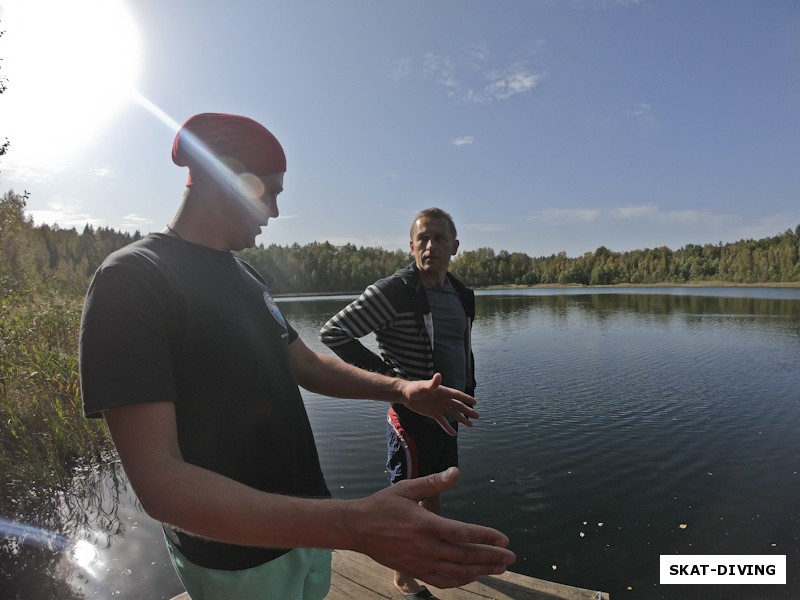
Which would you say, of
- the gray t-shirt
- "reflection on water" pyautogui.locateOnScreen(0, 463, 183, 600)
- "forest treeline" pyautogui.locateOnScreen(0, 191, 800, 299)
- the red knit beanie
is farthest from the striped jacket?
"forest treeline" pyautogui.locateOnScreen(0, 191, 800, 299)

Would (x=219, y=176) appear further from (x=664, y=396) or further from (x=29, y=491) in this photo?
(x=664, y=396)

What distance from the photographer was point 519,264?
138500 millimetres

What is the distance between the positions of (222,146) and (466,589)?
3.46 meters

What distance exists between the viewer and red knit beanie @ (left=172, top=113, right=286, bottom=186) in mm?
1443

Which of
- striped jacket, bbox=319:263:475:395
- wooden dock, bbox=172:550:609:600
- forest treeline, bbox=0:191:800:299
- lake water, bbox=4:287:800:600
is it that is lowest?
lake water, bbox=4:287:800:600

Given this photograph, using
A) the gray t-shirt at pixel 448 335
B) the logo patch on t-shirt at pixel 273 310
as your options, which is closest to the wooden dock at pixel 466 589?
the gray t-shirt at pixel 448 335

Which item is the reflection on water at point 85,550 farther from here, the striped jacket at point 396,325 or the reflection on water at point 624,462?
the striped jacket at point 396,325

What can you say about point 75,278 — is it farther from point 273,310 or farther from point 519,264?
point 519,264

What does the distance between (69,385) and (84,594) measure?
159 inches

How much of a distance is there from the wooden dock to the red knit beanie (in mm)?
3098

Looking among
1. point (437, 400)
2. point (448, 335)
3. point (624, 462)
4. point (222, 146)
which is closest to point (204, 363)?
point (222, 146)

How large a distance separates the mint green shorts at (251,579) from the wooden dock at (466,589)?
2003 mm

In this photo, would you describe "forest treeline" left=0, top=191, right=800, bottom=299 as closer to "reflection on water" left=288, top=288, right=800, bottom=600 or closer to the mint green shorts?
"reflection on water" left=288, top=288, right=800, bottom=600

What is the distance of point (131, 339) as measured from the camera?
1041 millimetres
